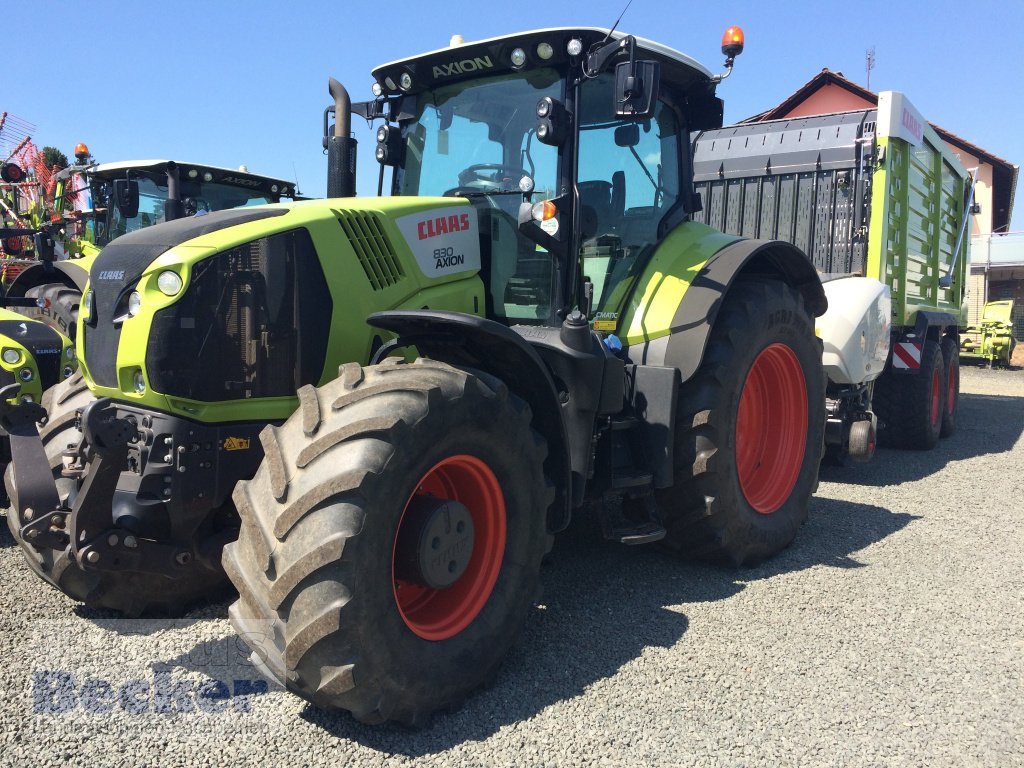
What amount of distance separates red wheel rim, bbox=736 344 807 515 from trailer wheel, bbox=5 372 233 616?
9.53 ft

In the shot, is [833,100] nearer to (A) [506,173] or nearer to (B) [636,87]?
(A) [506,173]

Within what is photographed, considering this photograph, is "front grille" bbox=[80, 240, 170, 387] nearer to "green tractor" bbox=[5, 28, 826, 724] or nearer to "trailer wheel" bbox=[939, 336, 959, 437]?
"green tractor" bbox=[5, 28, 826, 724]

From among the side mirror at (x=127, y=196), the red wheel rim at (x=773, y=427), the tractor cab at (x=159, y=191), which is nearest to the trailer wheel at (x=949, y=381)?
the red wheel rim at (x=773, y=427)

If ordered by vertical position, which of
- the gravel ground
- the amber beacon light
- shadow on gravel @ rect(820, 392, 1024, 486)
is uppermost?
the amber beacon light

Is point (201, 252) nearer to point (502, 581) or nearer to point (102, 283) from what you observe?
point (102, 283)

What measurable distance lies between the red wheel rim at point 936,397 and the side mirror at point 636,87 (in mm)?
6125

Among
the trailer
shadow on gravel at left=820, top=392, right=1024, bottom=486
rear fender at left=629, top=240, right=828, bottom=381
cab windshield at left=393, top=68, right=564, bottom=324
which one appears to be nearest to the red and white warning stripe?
the trailer

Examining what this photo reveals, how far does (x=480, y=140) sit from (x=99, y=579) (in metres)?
2.54

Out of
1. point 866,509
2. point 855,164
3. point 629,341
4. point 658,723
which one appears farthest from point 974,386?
point 658,723

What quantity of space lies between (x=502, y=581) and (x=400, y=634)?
55cm

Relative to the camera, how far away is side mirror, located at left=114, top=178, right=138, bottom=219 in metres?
7.93

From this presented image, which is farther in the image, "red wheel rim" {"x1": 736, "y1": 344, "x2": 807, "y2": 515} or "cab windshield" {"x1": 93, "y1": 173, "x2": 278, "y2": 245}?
"cab windshield" {"x1": 93, "y1": 173, "x2": 278, "y2": 245}

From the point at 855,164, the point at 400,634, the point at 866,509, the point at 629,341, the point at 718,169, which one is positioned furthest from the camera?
the point at 718,169

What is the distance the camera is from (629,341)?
4027mm
